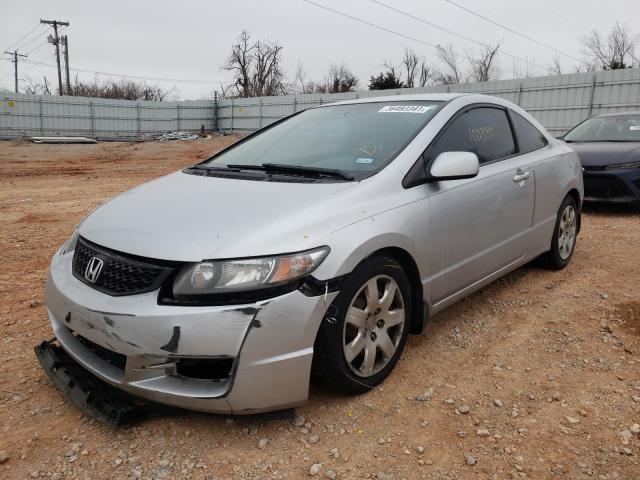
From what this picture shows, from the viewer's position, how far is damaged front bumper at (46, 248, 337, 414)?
79.4 inches

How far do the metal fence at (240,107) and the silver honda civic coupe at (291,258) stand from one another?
53.2 feet

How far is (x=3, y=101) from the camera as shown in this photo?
26188 mm

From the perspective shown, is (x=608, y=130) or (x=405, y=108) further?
(x=608, y=130)

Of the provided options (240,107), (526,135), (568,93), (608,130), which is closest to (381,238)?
(526,135)

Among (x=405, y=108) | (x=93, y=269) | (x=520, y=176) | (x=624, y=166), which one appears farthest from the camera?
(x=624, y=166)

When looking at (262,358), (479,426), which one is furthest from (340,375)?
(479,426)

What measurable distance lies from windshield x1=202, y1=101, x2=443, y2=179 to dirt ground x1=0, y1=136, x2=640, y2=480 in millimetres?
1175

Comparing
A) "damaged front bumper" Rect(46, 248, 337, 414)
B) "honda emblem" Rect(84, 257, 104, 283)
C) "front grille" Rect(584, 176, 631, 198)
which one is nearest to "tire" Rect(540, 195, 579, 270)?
"front grille" Rect(584, 176, 631, 198)

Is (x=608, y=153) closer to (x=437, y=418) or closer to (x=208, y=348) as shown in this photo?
(x=437, y=418)

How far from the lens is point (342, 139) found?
3.21m

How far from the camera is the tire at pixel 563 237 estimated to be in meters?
4.32

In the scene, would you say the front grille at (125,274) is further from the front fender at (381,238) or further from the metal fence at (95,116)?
the metal fence at (95,116)

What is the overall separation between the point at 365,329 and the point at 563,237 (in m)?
2.76

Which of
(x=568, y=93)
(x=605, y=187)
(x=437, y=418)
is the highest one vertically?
(x=568, y=93)
